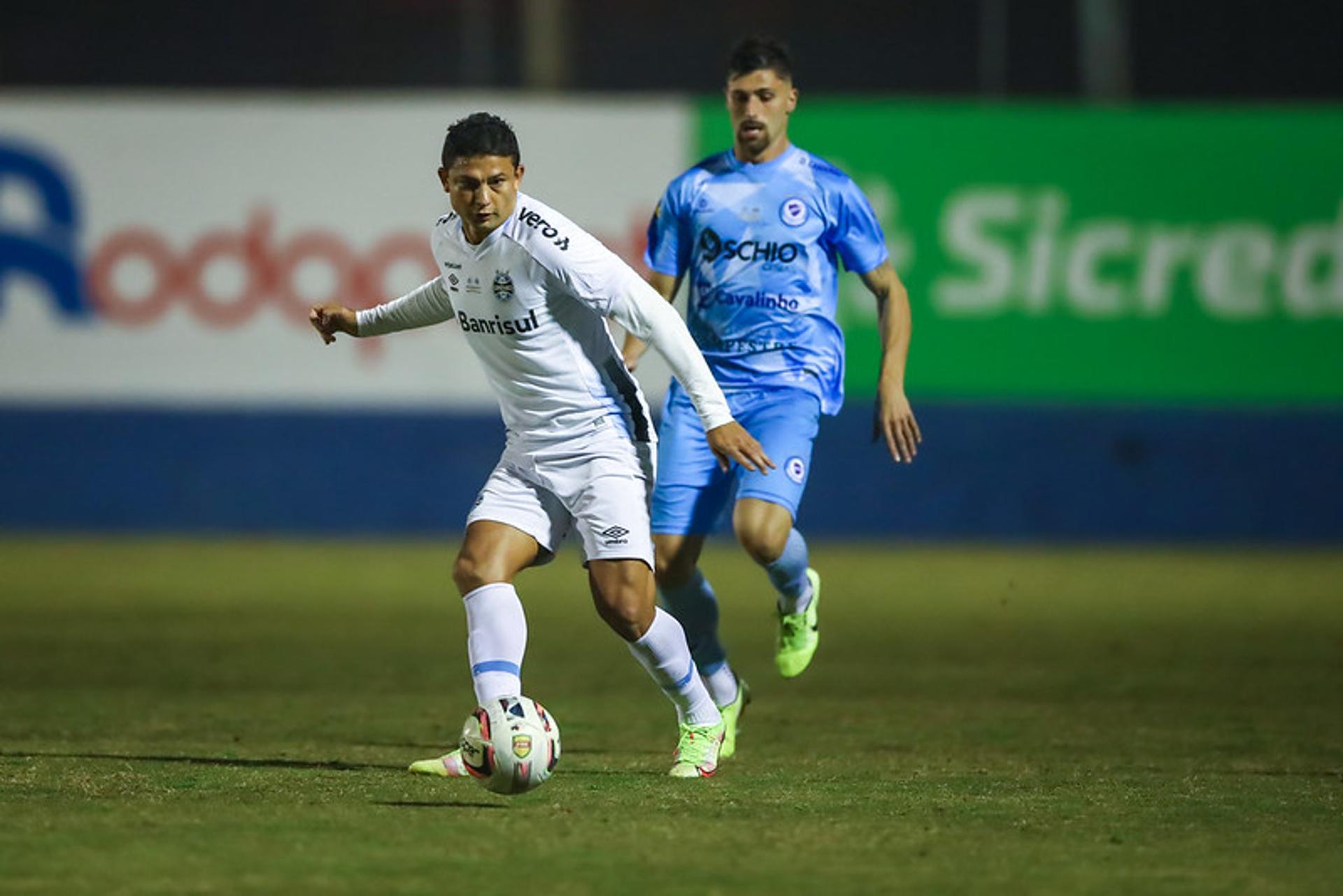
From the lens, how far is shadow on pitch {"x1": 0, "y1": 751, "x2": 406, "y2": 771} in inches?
296

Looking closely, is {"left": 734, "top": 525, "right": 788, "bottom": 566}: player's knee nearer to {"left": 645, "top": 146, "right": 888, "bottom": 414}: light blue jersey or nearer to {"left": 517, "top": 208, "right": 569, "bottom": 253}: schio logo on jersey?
A: {"left": 645, "top": 146, "right": 888, "bottom": 414}: light blue jersey

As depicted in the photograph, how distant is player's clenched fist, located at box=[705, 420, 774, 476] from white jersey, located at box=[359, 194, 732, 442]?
0.04m

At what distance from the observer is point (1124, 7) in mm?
19516

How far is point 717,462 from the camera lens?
8242 millimetres

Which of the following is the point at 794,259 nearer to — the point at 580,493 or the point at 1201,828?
the point at 580,493

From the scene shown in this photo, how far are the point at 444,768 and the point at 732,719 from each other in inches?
48.4

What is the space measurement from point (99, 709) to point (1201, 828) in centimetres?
477

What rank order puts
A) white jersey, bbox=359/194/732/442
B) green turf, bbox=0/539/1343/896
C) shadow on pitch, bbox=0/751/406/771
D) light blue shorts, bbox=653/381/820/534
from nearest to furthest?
green turf, bbox=0/539/1343/896 < white jersey, bbox=359/194/732/442 < shadow on pitch, bbox=0/751/406/771 < light blue shorts, bbox=653/381/820/534

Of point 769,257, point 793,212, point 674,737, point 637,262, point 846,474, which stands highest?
point 793,212

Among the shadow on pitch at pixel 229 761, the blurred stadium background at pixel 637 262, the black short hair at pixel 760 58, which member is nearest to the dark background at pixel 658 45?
the blurred stadium background at pixel 637 262

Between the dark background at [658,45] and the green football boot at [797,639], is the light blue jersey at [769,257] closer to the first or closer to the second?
the green football boot at [797,639]

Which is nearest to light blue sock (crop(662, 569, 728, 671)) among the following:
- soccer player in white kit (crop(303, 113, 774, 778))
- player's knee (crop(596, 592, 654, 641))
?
soccer player in white kit (crop(303, 113, 774, 778))

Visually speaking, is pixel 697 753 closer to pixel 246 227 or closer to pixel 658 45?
pixel 246 227

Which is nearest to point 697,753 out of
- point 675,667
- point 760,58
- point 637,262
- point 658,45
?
point 675,667
